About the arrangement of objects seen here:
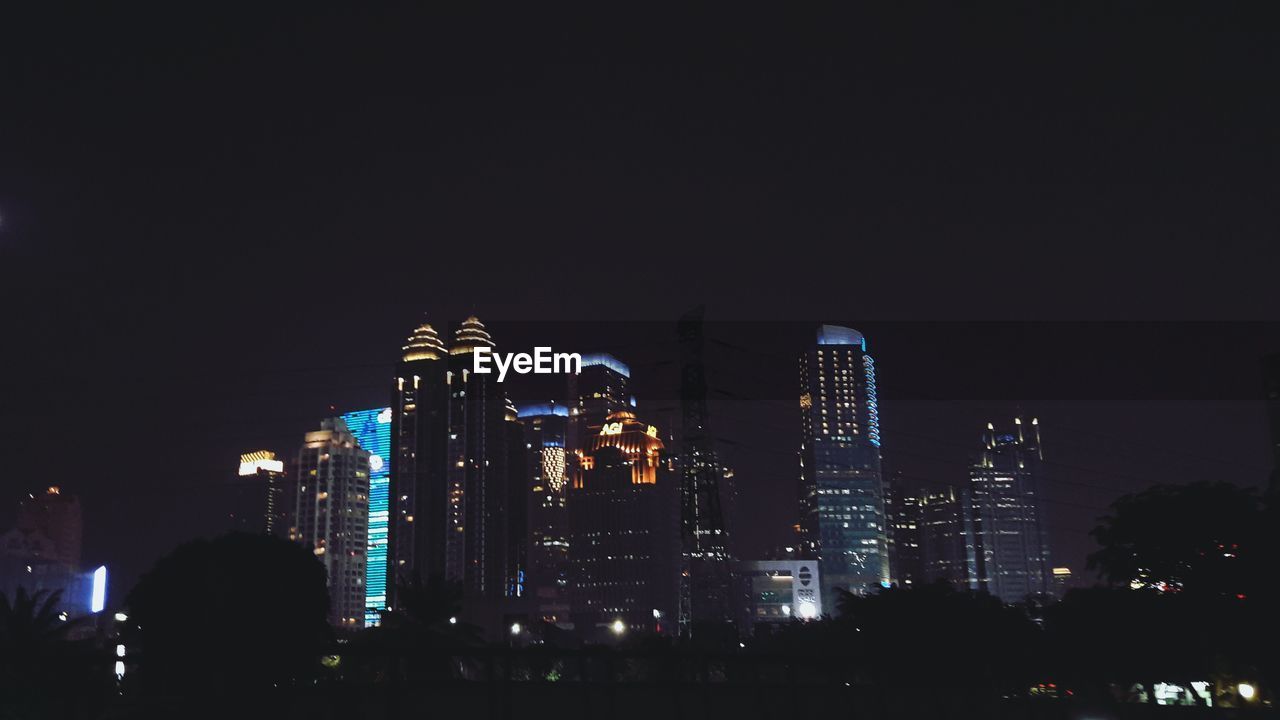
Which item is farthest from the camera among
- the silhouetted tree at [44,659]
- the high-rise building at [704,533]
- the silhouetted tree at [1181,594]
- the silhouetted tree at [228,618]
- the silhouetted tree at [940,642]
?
the high-rise building at [704,533]

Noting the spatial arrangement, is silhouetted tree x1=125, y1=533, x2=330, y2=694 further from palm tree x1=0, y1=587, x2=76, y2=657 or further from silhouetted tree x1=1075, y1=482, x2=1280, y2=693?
silhouetted tree x1=1075, y1=482, x2=1280, y2=693

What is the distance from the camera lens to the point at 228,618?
7844 cm

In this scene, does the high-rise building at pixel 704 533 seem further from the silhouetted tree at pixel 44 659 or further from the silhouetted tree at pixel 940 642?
the silhouetted tree at pixel 44 659

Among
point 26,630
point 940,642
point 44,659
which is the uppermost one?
point 26,630

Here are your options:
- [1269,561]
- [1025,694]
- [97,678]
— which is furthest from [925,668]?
[97,678]

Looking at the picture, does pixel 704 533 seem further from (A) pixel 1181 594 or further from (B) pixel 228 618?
(B) pixel 228 618

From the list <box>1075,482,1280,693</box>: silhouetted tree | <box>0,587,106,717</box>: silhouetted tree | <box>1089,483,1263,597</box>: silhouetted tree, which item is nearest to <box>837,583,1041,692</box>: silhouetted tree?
<box>1075,482,1280,693</box>: silhouetted tree

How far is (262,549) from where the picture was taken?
8344cm

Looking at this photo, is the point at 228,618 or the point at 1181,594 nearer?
the point at 228,618

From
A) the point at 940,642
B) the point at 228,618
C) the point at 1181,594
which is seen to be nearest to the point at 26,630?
the point at 228,618

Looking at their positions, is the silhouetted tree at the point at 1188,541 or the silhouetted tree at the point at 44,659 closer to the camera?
the silhouetted tree at the point at 44,659

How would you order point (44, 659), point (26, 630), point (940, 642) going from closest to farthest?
point (44, 659), point (26, 630), point (940, 642)

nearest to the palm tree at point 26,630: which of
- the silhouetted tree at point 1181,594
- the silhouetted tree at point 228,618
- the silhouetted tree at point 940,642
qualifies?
the silhouetted tree at point 228,618

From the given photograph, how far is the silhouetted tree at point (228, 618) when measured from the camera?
2980 inches
